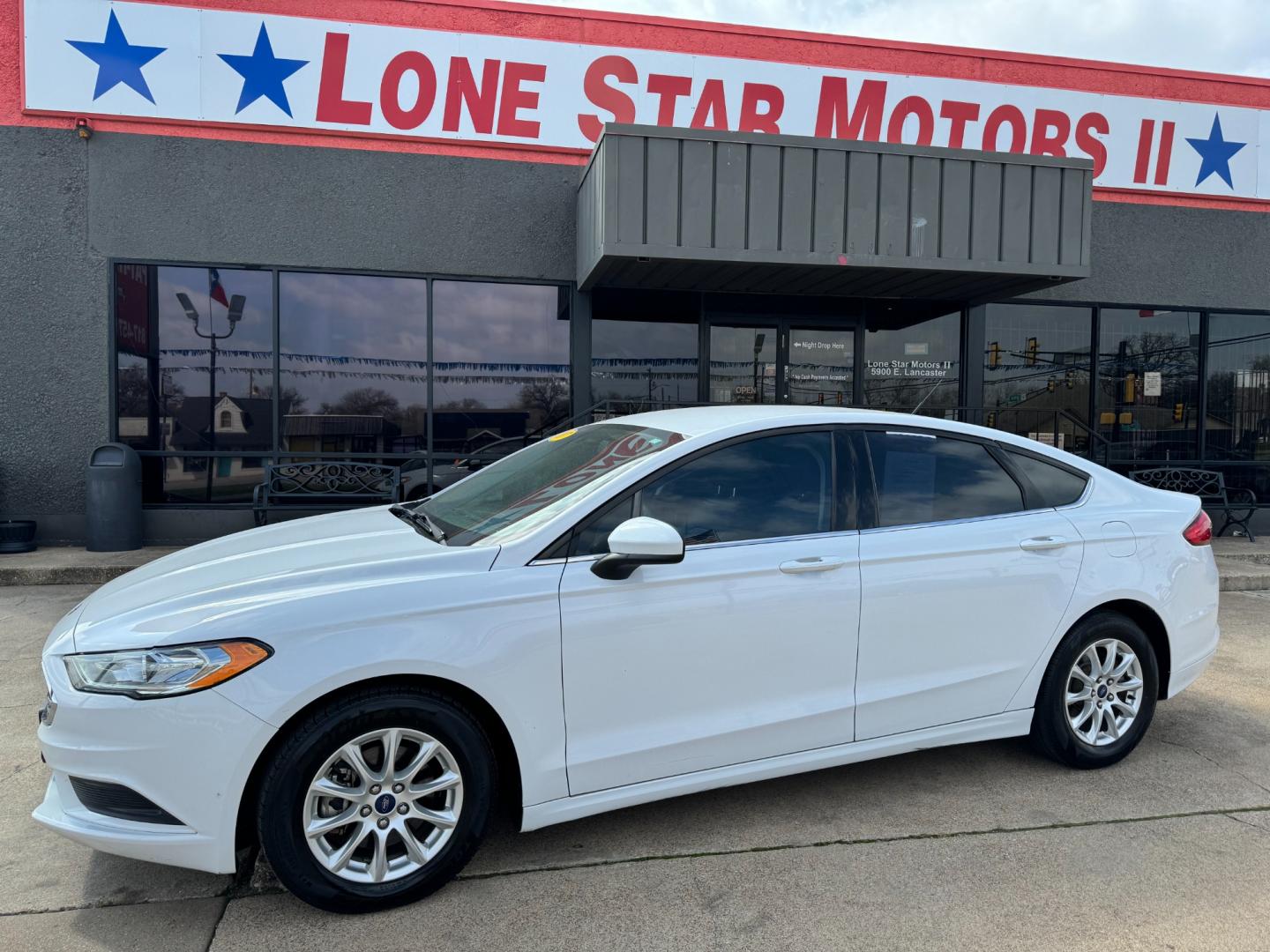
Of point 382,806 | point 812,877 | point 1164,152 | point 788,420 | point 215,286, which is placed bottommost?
point 812,877

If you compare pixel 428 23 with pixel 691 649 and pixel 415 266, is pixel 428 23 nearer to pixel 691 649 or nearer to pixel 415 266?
pixel 415 266

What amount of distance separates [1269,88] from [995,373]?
16.6 feet

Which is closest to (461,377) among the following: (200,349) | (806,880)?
(200,349)

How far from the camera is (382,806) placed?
102 inches

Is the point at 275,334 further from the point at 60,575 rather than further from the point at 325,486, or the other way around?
the point at 60,575

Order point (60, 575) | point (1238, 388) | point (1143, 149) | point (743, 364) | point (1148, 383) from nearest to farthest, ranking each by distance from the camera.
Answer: point (60, 575), point (743, 364), point (1143, 149), point (1148, 383), point (1238, 388)

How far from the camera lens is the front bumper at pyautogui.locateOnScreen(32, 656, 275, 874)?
239 centimetres

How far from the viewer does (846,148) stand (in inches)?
296

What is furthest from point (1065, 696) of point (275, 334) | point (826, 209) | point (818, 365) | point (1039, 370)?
point (275, 334)

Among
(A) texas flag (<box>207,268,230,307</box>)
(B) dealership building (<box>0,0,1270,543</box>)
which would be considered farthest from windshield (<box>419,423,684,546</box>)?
(A) texas flag (<box>207,268,230,307</box>)

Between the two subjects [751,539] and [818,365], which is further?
[818,365]

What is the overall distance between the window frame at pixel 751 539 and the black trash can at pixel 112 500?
7287mm

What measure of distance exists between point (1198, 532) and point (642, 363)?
6302 mm

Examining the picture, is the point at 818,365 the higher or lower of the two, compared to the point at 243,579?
higher
